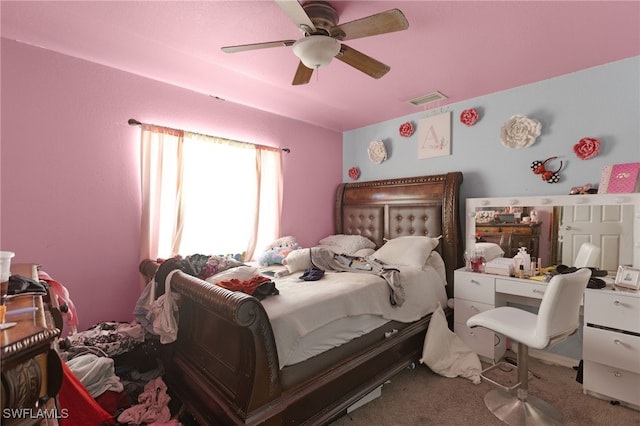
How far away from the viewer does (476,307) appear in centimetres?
269

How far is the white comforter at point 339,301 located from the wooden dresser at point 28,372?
0.96 meters

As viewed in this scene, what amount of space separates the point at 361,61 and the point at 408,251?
182cm

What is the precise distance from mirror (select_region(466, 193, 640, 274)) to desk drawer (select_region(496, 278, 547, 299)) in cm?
44

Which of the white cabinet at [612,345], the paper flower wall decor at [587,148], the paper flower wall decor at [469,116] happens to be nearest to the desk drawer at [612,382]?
the white cabinet at [612,345]

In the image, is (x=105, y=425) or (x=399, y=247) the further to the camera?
(x=399, y=247)

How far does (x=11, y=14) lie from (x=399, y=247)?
3349 millimetres

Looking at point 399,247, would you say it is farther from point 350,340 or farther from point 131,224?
point 131,224

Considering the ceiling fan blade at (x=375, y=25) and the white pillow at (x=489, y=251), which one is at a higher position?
the ceiling fan blade at (x=375, y=25)

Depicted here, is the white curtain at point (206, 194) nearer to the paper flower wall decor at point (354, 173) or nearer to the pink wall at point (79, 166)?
the pink wall at point (79, 166)

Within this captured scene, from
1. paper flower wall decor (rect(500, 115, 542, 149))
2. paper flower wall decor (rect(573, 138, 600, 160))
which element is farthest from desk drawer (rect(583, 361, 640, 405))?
paper flower wall decor (rect(500, 115, 542, 149))

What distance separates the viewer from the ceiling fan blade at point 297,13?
137 cm

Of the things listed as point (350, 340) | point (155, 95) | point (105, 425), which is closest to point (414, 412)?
point (350, 340)

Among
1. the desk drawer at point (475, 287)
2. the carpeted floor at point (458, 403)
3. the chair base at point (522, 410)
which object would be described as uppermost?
the desk drawer at point (475, 287)

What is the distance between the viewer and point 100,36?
6.67 ft
